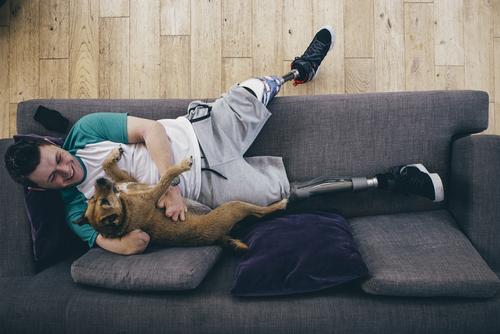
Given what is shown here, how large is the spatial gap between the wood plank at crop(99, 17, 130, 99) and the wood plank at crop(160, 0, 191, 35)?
0.24 meters

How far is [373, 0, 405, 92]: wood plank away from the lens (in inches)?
99.2

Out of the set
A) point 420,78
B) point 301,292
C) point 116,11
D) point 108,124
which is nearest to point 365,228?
point 301,292

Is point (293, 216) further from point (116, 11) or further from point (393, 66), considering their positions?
point (116, 11)

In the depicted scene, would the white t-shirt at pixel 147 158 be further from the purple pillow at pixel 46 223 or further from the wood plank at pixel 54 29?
the wood plank at pixel 54 29

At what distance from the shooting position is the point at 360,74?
2.53 meters

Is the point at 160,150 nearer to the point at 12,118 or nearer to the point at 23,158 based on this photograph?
the point at 23,158

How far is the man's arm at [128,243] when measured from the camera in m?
1.77

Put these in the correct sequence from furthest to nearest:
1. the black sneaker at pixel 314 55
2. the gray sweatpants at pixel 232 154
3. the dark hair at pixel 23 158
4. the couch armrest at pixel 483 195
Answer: the black sneaker at pixel 314 55, the gray sweatpants at pixel 232 154, the couch armrest at pixel 483 195, the dark hair at pixel 23 158

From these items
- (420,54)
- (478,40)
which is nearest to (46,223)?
(420,54)

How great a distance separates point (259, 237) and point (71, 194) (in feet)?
2.95

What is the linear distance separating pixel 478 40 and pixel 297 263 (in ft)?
6.20

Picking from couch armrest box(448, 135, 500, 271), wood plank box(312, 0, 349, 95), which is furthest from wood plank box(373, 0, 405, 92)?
couch armrest box(448, 135, 500, 271)

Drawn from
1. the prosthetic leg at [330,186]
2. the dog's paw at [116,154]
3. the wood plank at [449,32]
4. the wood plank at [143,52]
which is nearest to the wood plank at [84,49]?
the wood plank at [143,52]

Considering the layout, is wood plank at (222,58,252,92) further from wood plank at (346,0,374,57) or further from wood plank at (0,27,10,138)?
wood plank at (0,27,10,138)
